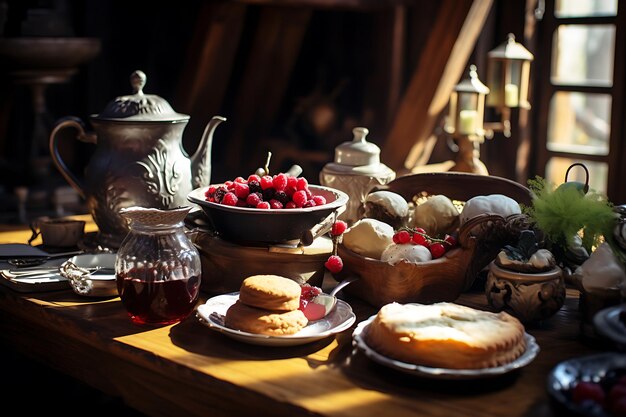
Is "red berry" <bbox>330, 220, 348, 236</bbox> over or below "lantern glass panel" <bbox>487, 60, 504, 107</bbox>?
below

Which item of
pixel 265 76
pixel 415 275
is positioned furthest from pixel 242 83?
pixel 415 275

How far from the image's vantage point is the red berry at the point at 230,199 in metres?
1.64

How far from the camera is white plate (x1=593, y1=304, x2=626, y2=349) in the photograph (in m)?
1.12

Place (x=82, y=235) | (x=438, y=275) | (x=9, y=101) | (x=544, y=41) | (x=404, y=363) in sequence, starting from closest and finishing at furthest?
1. (x=404, y=363)
2. (x=438, y=275)
3. (x=82, y=235)
4. (x=544, y=41)
5. (x=9, y=101)

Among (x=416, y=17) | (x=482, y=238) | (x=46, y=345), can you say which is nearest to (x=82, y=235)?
(x=46, y=345)

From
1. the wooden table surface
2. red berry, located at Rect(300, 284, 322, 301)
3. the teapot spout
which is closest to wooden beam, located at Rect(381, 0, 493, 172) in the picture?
the teapot spout

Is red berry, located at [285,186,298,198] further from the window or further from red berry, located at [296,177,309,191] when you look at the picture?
→ the window

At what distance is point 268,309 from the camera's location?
139 centimetres

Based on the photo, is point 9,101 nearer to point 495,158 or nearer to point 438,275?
point 495,158

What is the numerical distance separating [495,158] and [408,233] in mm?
2351

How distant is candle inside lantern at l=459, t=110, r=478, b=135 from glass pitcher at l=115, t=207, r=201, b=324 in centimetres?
137

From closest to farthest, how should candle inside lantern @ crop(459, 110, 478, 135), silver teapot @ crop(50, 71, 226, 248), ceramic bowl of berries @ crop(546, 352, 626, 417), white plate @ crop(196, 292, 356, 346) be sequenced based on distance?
ceramic bowl of berries @ crop(546, 352, 626, 417) → white plate @ crop(196, 292, 356, 346) → silver teapot @ crop(50, 71, 226, 248) → candle inside lantern @ crop(459, 110, 478, 135)

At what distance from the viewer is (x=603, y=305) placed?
1.41 meters

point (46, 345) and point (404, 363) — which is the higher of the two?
point (404, 363)
